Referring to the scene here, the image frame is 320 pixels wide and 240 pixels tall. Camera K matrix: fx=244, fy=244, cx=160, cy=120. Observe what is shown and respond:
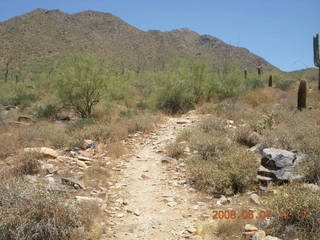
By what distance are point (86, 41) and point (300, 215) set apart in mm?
47740

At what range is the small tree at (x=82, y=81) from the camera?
10695 millimetres

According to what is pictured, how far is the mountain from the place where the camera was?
37.4 m

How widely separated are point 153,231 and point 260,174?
2518mm

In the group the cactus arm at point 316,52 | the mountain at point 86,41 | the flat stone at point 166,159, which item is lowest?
the flat stone at point 166,159

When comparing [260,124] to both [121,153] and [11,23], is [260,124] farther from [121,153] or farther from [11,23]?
[11,23]

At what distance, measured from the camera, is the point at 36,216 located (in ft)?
10.4

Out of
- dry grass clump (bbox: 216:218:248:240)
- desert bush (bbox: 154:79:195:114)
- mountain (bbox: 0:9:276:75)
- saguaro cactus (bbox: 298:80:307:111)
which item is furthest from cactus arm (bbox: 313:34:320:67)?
mountain (bbox: 0:9:276:75)

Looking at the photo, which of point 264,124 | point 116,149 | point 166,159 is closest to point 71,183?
point 116,149

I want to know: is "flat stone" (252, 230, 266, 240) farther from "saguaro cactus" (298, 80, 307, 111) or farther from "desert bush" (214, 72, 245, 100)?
"desert bush" (214, 72, 245, 100)

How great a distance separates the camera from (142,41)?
52.8 meters

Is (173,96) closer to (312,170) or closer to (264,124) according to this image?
(264,124)

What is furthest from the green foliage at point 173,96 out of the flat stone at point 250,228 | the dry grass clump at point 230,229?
the flat stone at point 250,228
